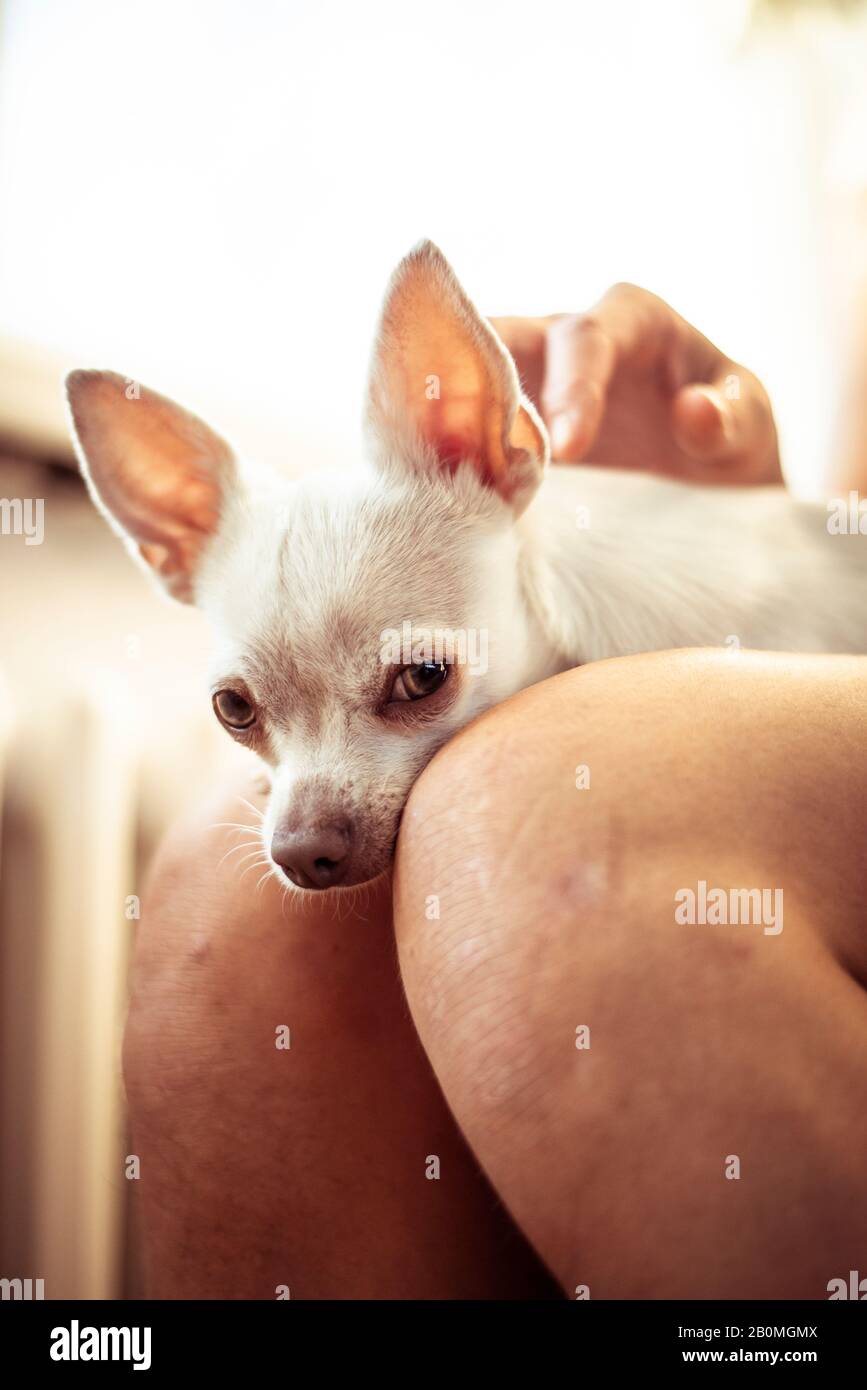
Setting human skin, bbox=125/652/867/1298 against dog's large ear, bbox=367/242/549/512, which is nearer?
human skin, bbox=125/652/867/1298

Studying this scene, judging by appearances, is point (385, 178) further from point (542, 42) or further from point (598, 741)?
point (598, 741)

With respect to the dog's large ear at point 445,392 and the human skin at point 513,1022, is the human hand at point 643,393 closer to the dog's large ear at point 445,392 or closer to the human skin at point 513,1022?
the dog's large ear at point 445,392

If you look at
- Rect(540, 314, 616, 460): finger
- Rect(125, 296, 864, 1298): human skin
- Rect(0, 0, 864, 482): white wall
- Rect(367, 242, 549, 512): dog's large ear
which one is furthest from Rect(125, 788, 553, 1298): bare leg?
Rect(0, 0, 864, 482): white wall

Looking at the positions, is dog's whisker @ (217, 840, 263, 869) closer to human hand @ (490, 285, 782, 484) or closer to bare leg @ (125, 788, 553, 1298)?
bare leg @ (125, 788, 553, 1298)

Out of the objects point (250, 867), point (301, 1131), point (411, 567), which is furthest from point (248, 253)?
point (301, 1131)

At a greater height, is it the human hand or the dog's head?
the human hand

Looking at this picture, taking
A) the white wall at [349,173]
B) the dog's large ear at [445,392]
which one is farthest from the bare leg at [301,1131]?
the white wall at [349,173]
